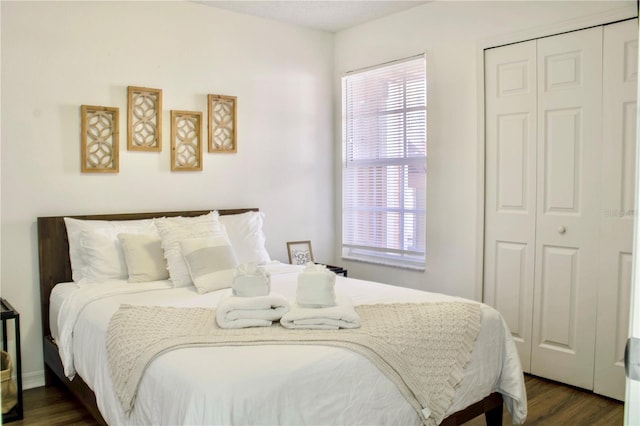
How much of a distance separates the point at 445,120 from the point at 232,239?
169 cm

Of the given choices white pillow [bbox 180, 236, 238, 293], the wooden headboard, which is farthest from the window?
the wooden headboard

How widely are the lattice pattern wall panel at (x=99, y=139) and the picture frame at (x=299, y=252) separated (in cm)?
149

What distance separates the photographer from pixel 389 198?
167 inches

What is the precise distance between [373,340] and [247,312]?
533mm

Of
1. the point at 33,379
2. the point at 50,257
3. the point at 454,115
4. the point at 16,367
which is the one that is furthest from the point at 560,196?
the point at 33,379

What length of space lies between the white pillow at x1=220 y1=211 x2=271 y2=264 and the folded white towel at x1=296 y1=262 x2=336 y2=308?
4.27 feet

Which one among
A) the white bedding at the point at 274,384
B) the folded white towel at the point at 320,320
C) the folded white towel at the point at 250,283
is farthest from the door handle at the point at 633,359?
the folded white towel at the point at 250,283

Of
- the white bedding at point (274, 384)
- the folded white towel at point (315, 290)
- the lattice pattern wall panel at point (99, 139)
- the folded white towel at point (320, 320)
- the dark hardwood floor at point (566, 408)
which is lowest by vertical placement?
the dark hardwood floor at point (566, 408)

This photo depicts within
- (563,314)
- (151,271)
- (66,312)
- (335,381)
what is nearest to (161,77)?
(151,271)

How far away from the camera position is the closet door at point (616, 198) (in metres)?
2.90

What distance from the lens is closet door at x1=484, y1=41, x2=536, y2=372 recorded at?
11.0 feet

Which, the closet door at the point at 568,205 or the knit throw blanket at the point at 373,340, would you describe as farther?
the closet door at the point at 568,205

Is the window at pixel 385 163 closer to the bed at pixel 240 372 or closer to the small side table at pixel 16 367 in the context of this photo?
the bed at pixel 240 372

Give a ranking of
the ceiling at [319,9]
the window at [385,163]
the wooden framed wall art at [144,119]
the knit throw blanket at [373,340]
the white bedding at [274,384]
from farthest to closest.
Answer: the window at [385,163], the ceiling at [319,9], the wooden framed wall art at [144,119], the knit throw blanket at [373,340], the white bedding at [274,384]
